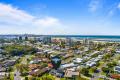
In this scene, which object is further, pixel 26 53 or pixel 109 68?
pixel 26 53

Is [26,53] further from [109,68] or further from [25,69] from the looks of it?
[109,68]

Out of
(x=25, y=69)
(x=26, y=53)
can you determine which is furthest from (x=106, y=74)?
(x=26, y=53)

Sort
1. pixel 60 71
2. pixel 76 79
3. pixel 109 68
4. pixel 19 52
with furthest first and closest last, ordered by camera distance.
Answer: pixel 19 52 → pixel 109 68 → pixel 60 71 → pixel 76 79

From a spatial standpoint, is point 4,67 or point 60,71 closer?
point 60,71

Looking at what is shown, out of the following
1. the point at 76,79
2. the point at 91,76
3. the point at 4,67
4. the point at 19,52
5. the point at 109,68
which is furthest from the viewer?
the point at 19,52

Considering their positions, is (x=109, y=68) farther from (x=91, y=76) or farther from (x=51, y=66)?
(x=51, y=66)

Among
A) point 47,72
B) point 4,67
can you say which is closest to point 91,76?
point 47,72

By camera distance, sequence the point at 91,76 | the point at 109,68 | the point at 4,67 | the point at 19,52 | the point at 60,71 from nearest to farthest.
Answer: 1. the point at 91,76
2. the point at 60,71
3. the point at 109,68
4. the point at 4,67
5. the point at 19,52

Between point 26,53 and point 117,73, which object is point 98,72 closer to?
point 117,73

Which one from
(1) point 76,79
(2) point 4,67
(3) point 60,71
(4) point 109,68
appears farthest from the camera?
(2) point 4,67
